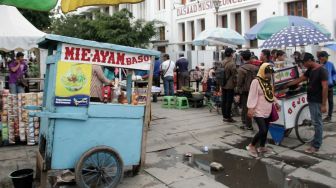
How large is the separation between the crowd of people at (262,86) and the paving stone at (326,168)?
599 mm

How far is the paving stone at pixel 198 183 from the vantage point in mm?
5039

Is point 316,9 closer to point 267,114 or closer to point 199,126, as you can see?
point 199,126

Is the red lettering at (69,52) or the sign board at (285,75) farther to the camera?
the sign board at (285,75)

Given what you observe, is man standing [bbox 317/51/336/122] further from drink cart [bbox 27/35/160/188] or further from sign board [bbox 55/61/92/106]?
sign board [bbox 55/61/92/106]

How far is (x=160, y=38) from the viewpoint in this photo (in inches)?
1149

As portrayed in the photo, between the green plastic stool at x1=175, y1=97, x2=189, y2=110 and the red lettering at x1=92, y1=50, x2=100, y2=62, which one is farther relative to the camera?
the green plastic stool at x1=175, y1=97, x2=189, y2=110

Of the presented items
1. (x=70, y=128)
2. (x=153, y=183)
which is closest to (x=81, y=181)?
(x=70, y=128)

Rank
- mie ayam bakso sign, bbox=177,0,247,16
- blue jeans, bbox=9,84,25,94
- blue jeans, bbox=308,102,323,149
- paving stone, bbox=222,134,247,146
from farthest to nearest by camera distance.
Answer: mie ayam bakso sign, bbox=177,0,247,16 < blue jeans, bbox=9,84,25,94 < paving stone, bbox=222,134,247,146 < blue jeans, bbox=308,102,323,149

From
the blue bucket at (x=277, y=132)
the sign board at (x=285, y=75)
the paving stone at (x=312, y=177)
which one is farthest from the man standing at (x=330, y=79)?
the paving stone at (x=312, y=177)

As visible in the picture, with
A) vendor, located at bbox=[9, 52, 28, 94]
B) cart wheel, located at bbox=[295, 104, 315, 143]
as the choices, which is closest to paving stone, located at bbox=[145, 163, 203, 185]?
cart wheel, located at bbox=[295, 104, 315, 143]

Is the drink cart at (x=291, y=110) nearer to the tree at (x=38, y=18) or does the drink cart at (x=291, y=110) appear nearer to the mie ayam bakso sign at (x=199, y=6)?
the mie ayam bakso sign at (x=199, y=6)

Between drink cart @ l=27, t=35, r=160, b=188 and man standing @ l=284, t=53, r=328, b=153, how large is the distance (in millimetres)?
2885

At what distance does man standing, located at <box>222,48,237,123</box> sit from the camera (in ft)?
28.9

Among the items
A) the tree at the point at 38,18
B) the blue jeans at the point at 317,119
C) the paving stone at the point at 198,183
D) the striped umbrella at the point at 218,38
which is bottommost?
the paving stone at the point at 198,183
